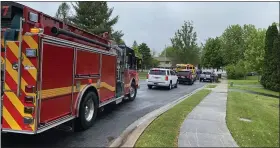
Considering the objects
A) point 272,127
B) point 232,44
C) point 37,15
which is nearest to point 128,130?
point 37,15

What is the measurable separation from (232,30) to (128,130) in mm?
72392

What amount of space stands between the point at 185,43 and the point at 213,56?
71.6ft

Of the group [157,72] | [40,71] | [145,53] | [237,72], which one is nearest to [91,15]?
[157,72]

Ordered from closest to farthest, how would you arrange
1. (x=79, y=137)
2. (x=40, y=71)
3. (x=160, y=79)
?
1. (x=40, y=71)
2. (x=79, y=137)
3. (x=160, y=79)

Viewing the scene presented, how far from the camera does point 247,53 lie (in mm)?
50531

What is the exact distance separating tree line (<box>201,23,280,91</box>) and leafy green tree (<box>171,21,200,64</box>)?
8221 millimetres

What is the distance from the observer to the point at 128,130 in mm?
8023

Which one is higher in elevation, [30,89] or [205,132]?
[30,89]

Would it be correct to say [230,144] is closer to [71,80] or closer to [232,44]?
[71,80]

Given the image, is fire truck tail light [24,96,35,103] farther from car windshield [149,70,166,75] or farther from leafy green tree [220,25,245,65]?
leafy green tree [220,25,245,65]

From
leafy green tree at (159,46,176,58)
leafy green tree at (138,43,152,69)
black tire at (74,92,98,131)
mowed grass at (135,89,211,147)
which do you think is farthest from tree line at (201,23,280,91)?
black tire at (74,92,98,131)

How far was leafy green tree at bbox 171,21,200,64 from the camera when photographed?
58.8m

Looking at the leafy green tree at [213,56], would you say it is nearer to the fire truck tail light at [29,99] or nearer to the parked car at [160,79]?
the parked car at [160,79]

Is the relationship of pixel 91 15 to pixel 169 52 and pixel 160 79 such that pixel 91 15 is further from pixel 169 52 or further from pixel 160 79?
pixel 169 52
